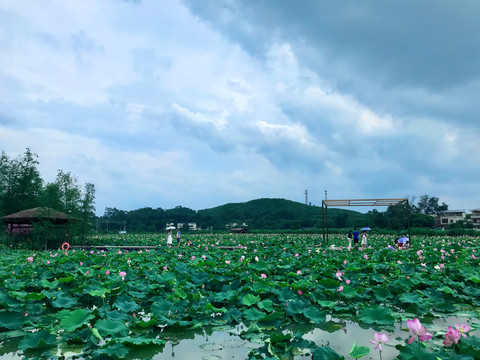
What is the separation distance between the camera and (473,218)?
241 ft

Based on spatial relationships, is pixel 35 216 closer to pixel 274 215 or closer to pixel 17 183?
pixel 17 183

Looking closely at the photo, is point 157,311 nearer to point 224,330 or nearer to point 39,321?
point 224,330

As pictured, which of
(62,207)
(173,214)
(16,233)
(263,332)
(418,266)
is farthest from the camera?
(173,214)

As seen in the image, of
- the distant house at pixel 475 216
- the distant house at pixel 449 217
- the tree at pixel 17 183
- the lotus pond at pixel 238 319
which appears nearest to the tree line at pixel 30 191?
the tree at pixel 17 183

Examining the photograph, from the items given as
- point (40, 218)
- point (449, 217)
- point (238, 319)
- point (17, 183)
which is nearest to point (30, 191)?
point (17, 183)

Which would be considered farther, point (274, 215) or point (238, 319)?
point (274, 215)

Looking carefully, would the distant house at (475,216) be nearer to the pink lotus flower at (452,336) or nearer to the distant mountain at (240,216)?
the distant mountain at (240,216)

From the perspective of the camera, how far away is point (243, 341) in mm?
3385

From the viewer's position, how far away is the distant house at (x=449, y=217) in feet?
225

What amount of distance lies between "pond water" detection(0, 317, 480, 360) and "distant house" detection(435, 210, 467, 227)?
7356cm

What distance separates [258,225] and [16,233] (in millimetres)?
43343

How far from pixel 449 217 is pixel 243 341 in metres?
79.3

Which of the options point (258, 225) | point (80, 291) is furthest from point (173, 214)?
point (80, 291)

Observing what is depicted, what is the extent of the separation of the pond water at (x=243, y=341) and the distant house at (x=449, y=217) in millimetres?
73564
